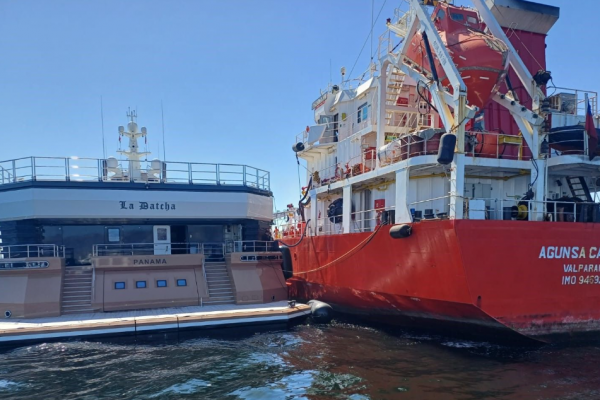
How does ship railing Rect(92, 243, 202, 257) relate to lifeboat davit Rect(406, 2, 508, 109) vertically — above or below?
below

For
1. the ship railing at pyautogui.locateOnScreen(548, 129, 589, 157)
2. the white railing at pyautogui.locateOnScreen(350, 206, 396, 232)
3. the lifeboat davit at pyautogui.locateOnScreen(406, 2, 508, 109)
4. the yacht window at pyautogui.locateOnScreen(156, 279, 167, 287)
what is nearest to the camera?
the ship railing at pyautogui.locateOnScreen(548, 129, 589, 157)

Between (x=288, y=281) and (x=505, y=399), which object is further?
(x=288, y=281)

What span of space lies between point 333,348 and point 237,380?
3242 millimetres

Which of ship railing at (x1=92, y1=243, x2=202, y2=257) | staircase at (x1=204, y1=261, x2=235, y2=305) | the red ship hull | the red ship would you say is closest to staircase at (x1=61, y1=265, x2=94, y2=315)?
ship railing at (x1=92, y1=243, x2=202, y2=257)

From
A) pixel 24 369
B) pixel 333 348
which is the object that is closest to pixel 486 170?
pixel 333 348

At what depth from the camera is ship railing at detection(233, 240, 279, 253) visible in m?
17.4

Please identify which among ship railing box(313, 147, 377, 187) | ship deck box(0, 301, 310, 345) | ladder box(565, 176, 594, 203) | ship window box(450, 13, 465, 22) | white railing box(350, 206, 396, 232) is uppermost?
ship window box(450, 13, 465, 22)

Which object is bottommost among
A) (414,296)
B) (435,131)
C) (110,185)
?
(414,296)

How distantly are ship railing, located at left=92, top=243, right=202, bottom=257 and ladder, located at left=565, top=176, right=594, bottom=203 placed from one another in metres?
13.5

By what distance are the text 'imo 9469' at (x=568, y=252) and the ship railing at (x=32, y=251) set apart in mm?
15543

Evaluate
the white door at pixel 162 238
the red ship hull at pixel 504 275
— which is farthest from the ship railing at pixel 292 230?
the red ship hull at pixel 504 275

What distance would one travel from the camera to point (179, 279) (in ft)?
51.1

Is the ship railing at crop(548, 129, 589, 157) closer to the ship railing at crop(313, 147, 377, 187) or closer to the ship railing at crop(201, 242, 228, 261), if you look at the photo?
the ship railing at crop(313, 147, 377, 187)

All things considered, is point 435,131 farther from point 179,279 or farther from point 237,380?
point 179,279
